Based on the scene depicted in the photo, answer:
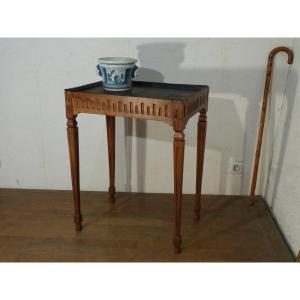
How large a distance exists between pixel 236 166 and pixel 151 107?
76cm

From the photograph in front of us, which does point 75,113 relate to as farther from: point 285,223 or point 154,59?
point 285,223

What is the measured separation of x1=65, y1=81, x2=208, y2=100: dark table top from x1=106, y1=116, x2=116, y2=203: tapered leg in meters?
0.24

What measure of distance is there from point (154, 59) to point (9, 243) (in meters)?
1.06

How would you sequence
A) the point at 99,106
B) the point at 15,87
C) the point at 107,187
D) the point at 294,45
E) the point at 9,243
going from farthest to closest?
the point at 107,187, the point at 15,87, the point at 294,45, the point at 9,243, the point at 99,106

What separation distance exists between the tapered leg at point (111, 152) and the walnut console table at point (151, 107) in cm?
24

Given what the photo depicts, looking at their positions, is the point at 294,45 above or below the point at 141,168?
above

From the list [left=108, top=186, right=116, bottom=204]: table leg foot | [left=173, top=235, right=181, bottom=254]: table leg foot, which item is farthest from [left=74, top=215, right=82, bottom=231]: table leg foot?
[left=173, top=235, right=181, bottom=254]: table leg foot

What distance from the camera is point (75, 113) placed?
1.33m

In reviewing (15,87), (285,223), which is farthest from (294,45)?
(15,87)

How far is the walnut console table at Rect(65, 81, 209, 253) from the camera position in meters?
1.19

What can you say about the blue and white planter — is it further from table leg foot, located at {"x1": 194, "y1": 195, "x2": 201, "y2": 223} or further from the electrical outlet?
the electrical outlet

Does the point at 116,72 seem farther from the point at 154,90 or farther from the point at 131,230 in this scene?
the point at 131,230

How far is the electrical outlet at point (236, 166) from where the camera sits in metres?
1.77

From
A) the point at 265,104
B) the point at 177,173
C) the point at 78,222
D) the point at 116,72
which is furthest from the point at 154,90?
the point at 78,222
